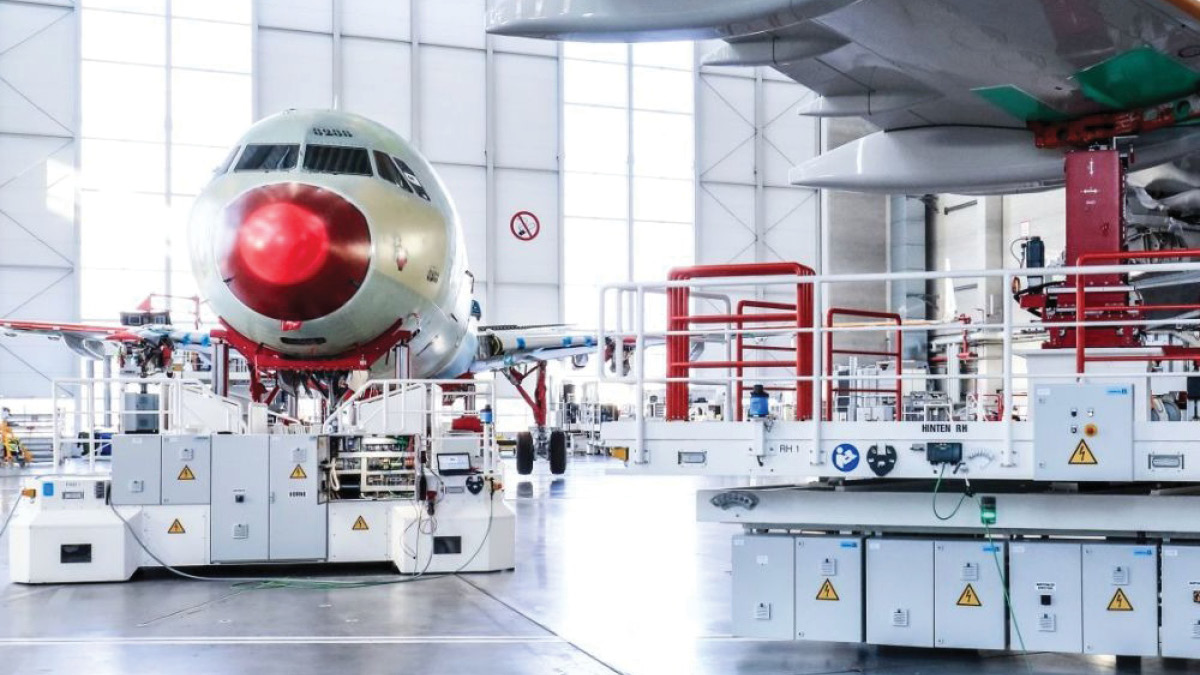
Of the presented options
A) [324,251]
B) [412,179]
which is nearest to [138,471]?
[324,251]

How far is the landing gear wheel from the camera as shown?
20.5 m

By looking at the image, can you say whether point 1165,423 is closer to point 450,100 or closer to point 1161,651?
point 1161,651

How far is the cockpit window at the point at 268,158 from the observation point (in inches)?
440

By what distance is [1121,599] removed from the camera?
6297 millimetres

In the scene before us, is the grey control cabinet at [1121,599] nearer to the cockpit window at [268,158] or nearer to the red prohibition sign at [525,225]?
the cockpit window at [268,158]

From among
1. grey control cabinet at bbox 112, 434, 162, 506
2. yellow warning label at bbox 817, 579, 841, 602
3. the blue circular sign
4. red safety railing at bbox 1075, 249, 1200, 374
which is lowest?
yellow warning label at bbox 817, 579, 841, 602

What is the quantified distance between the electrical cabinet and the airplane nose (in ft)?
20.4

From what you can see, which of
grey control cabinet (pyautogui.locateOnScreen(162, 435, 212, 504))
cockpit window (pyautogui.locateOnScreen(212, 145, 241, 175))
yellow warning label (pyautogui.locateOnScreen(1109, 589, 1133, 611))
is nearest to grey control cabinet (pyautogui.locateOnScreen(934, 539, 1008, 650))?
yellow warning label (pyautogui.locateOnScreen(1109, 589, 1133, 611))

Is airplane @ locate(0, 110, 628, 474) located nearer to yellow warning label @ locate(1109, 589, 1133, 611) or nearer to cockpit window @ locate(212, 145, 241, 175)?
cockpit window @ locate(212, 145, 241, 175)

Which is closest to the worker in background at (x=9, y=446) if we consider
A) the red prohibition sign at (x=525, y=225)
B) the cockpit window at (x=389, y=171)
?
the red prohibition sign at (x=525, y=225)

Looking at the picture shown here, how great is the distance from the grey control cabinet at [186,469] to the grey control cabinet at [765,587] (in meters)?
5.09

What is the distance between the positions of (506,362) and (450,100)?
17059 mm

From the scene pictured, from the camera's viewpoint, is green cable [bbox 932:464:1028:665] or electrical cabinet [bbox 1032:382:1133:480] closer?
electrical cabinet [bbox 1032:382:1133:480]

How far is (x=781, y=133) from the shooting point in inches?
1556
